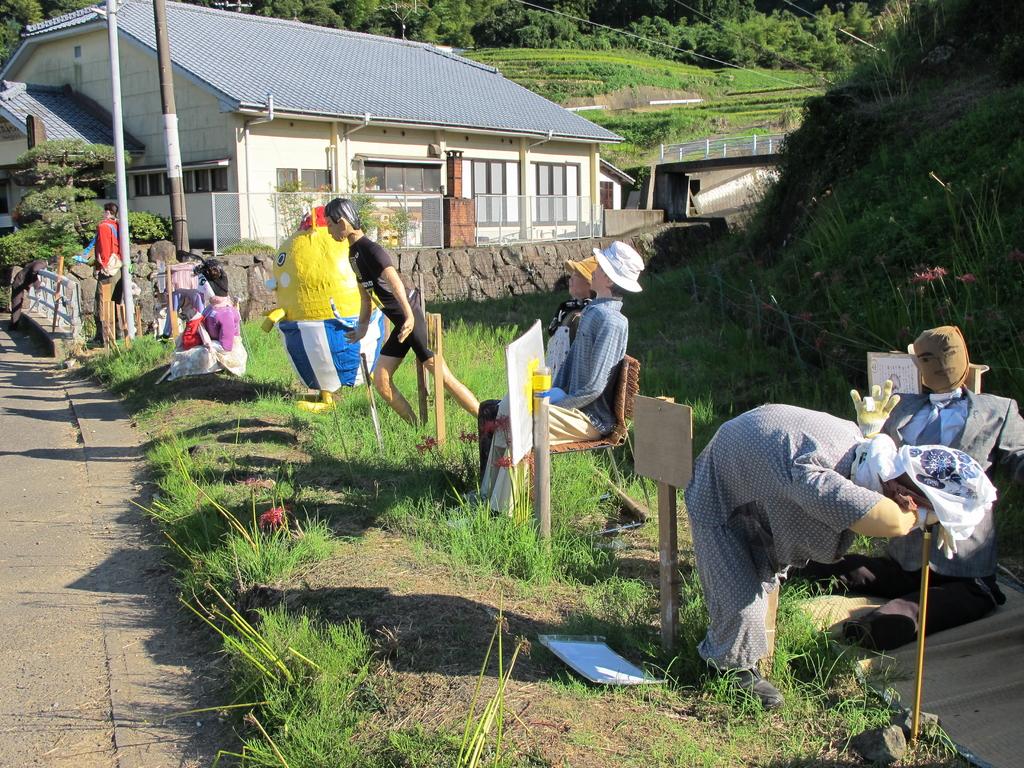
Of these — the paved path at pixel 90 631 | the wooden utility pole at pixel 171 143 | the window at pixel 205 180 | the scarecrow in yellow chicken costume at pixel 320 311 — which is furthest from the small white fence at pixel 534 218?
the paved path at pixel 90 631

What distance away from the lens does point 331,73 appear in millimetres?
27891

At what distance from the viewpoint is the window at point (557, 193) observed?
28019 mm

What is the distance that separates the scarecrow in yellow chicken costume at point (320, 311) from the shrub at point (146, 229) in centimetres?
1536

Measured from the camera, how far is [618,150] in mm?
46375

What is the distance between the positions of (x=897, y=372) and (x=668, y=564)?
6.38 ft

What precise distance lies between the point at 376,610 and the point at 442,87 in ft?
90.9

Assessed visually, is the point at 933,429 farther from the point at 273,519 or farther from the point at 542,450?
the point at 273,519

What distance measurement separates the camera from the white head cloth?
314 cm

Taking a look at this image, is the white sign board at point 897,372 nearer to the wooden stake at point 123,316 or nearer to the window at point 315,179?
the wooden stake at point 123,316

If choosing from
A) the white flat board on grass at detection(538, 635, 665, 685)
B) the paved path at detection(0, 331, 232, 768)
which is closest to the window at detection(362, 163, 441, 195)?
the paved path at detection(0, 331, 232, 768)

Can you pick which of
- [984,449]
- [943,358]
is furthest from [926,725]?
[943,358]

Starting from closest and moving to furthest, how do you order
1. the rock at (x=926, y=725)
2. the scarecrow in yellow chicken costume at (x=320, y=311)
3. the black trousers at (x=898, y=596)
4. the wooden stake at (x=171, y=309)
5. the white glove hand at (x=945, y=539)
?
the white glove hand at (x=945, y=539) → the rock at (x=926, y=725) → the black trousers at (x=898, y=596) → the scarecrow in yellow chicken costume at (x=320, y=311) → the wooden stake at (x=171, y=309)

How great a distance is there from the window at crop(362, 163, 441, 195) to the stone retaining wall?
6.19 meters

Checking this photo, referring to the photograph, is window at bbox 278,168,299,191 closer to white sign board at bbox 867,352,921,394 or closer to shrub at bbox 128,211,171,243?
shrub at bbox 128,211,171,243
